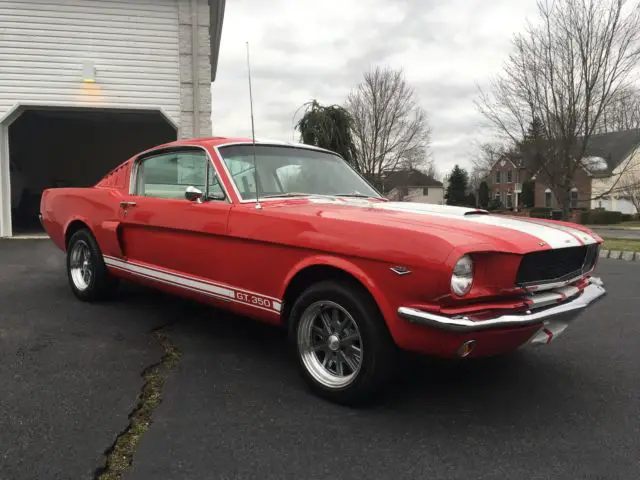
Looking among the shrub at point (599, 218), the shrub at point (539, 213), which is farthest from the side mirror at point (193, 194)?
the shrub at point (599, 218)

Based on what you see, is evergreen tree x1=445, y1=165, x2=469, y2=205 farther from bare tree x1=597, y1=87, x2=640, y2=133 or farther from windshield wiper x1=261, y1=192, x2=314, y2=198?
windshield wiper x1=261, y1=192, x2=314, y2=198

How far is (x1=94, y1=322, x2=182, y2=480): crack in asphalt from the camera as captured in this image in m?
2.23

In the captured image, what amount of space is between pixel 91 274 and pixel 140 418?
2764mm

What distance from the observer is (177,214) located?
3.90 meters

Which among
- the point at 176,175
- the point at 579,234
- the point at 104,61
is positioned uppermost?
the point at 104,61

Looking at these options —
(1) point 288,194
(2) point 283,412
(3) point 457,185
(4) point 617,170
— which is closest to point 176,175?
(1) point 288,194

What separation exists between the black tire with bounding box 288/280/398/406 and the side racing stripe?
0.35 meters

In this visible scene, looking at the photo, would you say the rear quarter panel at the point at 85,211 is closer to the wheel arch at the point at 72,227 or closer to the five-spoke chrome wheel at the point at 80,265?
the wheel arch at the point at 72,227

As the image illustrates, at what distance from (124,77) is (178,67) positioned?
1.24 m

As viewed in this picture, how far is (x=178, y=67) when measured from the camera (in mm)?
12492

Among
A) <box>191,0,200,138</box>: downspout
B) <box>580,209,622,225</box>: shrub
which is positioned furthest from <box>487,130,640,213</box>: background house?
<box>191,0,200,138</box>: downspout

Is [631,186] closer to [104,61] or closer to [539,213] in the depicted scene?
[104,61]

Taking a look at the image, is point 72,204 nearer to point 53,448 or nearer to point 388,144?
point 53,448

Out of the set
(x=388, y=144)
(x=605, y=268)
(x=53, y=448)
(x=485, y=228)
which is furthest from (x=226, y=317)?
(x=388, y=144)
